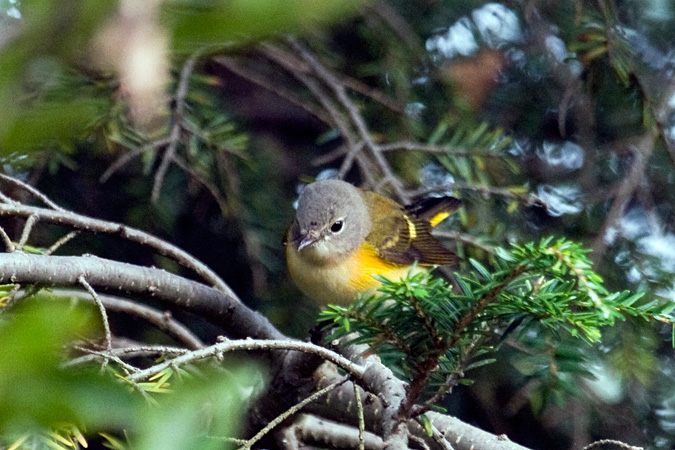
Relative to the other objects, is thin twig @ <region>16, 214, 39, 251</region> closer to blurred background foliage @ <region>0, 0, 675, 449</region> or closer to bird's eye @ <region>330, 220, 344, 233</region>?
blurred background foliage @ <region>0, 0, 675, 449</region>

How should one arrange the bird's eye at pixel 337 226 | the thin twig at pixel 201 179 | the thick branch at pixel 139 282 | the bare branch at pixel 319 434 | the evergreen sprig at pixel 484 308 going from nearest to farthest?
1. the evergreen sprig at pixel 484 308
2. the thick branch at pixel 139 282
3. the bare branch at pixel 319 434
4. the thin twig at pixel 201 179
5. the bird's eye at pixel 337 226

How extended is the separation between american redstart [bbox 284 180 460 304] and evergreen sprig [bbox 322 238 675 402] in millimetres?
1280

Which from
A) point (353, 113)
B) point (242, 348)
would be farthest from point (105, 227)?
point (353, 113)

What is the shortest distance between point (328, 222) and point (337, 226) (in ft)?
0.25

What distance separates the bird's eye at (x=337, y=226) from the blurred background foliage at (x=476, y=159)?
0.68ft

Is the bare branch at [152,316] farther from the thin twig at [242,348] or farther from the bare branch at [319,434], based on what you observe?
the thin twig at [242,348]

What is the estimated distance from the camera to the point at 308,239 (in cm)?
276

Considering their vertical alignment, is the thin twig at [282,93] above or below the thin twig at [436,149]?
above

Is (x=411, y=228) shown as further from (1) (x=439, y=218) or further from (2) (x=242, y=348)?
(2) (x=242, y=348)

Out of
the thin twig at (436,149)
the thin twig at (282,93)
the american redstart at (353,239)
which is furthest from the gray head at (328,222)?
the thin twig at (436,149)

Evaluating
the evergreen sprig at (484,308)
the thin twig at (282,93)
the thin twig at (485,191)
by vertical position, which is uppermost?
the evergreen sprig at (484,308)

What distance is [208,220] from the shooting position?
298 centimetres

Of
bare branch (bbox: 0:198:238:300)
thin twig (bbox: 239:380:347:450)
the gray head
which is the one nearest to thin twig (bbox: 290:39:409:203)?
the gray head

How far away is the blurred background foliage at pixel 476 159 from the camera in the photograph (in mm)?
2379
